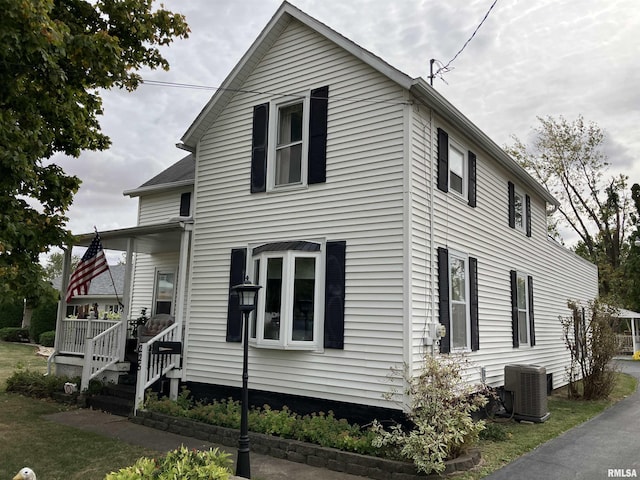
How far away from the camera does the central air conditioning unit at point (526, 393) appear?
372 inches

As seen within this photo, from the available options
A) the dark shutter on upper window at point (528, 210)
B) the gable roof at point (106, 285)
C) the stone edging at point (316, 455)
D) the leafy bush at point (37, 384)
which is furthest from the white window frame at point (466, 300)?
the gable roof at point (106, 285)

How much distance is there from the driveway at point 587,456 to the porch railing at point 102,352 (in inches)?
321

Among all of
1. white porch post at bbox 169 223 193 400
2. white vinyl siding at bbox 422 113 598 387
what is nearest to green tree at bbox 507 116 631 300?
white vinyl siding at bbox 422 113 598 387

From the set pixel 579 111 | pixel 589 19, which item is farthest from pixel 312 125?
pixel 579 111

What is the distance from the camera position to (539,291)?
13336 mm

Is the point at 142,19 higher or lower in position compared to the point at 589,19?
lower

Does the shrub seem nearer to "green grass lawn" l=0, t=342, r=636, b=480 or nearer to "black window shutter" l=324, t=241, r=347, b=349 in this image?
"green grass lawn" l=0, t=342, r=636, b=480

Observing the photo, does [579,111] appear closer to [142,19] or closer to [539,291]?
[539,291]

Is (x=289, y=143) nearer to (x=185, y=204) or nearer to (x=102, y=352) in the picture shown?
(x=185, y=204)

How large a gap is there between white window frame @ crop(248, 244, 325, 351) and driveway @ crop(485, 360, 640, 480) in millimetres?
3329

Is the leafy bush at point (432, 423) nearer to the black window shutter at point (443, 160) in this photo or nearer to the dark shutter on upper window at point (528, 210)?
the black window shutter at point (443, 160)

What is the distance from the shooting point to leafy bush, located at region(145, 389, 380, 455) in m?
6.84

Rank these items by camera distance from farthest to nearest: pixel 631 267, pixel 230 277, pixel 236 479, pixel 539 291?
1. pixel 631 267
2. pixel 539 291
3. pixel 230 277
4. pixel 236 479

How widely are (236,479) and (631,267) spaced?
3431 cm
